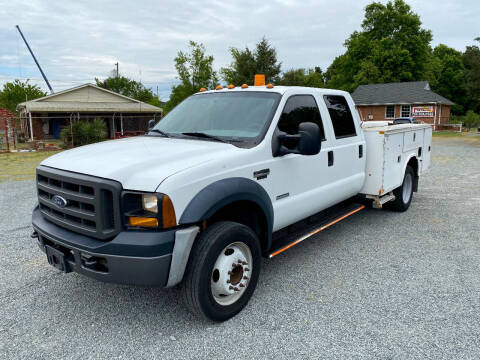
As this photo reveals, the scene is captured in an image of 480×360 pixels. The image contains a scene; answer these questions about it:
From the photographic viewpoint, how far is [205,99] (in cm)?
449

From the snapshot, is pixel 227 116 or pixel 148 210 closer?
pixel 148 210

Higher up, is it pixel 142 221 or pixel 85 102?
pixel 85 102

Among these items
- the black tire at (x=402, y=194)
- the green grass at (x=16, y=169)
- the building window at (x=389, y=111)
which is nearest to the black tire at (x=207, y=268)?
the black tire at (x=402, y=194)

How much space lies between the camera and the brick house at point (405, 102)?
38.5 metres

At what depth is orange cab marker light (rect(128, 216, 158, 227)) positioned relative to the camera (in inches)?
106

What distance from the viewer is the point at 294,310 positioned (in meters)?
3.38

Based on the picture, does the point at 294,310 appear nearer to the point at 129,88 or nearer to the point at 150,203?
the point at 150,203

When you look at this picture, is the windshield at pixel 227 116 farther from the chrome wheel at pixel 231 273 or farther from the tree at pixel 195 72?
the tree at pixel 195 72

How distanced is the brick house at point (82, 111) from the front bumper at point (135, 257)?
26170mm

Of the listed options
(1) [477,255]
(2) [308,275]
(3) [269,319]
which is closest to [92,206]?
(3) [269,319]

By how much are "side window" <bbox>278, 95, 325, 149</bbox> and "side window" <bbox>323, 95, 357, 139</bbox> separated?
33 centimetres

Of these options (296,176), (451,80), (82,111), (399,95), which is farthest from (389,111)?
(296,176)

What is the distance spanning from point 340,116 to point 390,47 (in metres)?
47.5

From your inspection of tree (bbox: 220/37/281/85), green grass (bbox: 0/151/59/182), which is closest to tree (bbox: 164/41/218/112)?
tree (bbox: 220/37/281/85)
